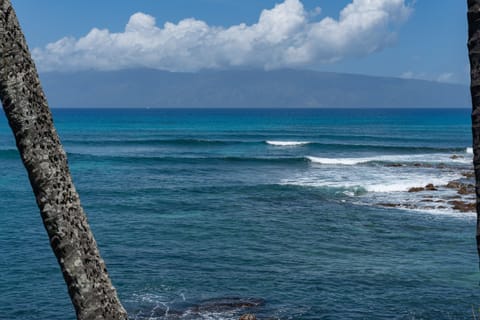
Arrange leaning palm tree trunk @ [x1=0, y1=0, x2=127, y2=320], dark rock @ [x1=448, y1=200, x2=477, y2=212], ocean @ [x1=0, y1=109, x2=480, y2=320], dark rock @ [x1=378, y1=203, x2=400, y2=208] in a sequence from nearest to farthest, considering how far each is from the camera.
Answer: leaning palm tree trunk @ [x1=0, y1=0, x2=127, y2=320] → ocean @ [x1=0, y1=109, x2=480, y2=320] → dark rock @ [x1=448, y1=200, x2=477, y2=212] → dark rock @ [x1=378, y1=203, x2=400, y2=208]

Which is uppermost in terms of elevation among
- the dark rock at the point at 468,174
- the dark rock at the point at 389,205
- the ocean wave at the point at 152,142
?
the ocean wave at the point at 152,142

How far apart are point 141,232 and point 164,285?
263 inches

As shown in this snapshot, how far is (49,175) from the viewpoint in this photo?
12.5 ft

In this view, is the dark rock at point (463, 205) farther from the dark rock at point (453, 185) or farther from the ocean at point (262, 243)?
the dark rock at point (453, 185)

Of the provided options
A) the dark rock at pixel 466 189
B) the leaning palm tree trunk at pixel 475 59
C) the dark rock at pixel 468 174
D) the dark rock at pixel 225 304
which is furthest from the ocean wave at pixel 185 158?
the leaning palm tree trunk at pixel 475 59

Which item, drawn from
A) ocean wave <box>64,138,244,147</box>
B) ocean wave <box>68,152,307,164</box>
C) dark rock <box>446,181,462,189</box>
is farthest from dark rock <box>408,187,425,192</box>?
ocean wave <box>64,138,244,147</box>

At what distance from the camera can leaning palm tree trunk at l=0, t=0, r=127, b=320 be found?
145 inches

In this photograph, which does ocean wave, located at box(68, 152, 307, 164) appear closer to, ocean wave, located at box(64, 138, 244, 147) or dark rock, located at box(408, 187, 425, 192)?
ocean wave, located at box(64, 138, 244, 147)

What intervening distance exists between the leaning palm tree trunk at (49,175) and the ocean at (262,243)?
5.13 meters

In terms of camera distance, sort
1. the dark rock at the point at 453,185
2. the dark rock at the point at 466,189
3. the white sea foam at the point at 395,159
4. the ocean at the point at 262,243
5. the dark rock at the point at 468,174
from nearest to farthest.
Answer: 1. the ocean at the point at 262,243
2. the dark rock at the point at 466,189
3. the dark rock at the point at 453,185
4. the dark rock at the point at 468,174
5. the white sea foam at the point at 395,159

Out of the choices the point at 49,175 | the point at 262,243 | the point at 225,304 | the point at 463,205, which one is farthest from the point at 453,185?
the point at 49,175

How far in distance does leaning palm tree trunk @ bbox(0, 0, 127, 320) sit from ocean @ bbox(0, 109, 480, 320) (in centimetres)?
513

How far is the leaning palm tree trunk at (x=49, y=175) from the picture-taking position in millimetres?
3684

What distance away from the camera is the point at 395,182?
3619cm
